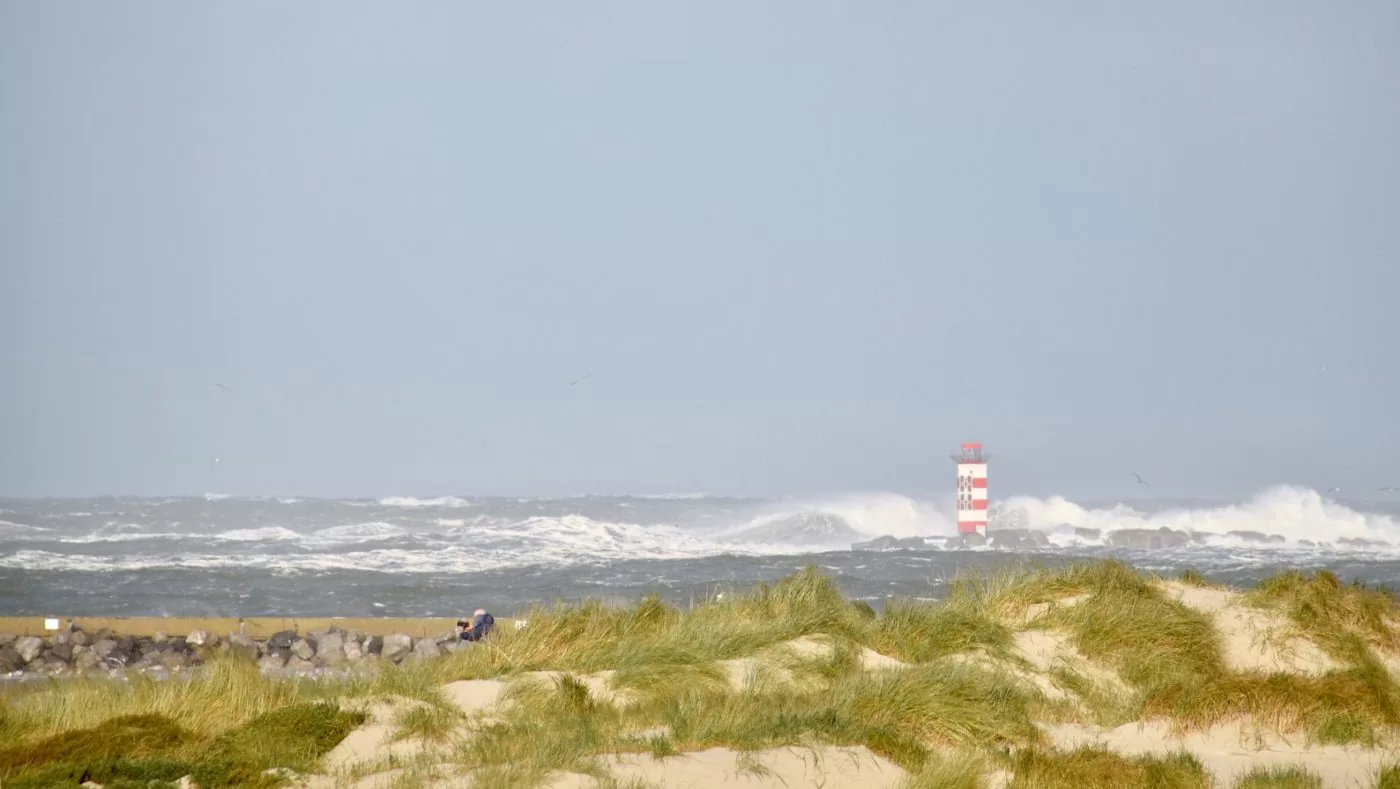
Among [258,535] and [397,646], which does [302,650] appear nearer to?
[397,646]

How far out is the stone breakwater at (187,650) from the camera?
A: 14.7 m

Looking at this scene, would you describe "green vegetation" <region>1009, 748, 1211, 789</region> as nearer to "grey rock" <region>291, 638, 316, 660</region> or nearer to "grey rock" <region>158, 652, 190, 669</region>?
"grey rock" <region>291, 638, 316, 660</region>

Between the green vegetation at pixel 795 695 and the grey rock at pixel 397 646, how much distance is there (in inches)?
177

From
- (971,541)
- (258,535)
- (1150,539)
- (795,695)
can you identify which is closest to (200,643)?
(795,695)

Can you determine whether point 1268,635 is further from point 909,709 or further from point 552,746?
point 552,746

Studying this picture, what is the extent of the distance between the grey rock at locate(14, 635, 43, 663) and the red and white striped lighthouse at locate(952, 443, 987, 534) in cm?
2266

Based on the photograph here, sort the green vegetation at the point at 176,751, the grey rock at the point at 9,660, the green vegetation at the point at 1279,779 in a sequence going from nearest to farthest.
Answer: the green vegetation at the point at 176,751 < the green vegetation at the point at 1279,779 < the grey rock at the point at 9,660

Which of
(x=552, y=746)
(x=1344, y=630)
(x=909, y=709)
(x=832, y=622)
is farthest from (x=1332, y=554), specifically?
(x=552, y=746)

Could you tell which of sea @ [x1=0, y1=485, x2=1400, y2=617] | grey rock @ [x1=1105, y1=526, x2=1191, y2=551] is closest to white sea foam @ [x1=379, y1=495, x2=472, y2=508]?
sea @ [x1=0, y1=485, x2=1400, y2=617]

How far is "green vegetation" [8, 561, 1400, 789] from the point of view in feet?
23.4

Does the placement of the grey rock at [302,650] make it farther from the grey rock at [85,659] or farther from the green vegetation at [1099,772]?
the green vegetation at [1099,772]

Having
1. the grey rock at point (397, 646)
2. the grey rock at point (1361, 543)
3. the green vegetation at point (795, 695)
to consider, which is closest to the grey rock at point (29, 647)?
the grey rock at point (397, 646)

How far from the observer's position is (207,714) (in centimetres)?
837

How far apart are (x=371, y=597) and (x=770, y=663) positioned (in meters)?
13.8
